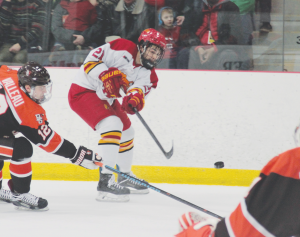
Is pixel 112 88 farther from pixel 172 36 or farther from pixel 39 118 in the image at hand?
pixel 172 36

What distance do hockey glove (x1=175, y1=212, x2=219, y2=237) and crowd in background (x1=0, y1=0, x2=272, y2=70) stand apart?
7.26ft

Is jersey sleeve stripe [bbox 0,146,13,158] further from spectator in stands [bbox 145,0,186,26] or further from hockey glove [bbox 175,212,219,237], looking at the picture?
spectator in stands [bbox 145,0,186,26]

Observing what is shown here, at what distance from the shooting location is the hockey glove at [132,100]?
8.77ft

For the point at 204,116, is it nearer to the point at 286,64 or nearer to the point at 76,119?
the point at 286,64

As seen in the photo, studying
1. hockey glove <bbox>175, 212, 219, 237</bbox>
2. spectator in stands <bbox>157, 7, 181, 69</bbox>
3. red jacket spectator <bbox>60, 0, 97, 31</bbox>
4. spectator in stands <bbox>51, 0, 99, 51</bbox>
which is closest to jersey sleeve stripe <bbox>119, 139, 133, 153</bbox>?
spectator in stands <bbox>157, 7, 181, 69</bbox>

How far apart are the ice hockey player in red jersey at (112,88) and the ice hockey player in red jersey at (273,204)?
5.23ft

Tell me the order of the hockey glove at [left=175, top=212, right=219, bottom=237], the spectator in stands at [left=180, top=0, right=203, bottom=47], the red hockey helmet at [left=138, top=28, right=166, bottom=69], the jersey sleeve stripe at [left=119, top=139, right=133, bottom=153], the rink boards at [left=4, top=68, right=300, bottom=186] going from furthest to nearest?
the spectator in stands at [left=180, top=0, right=203, bottom=47] < the rink boards at [left=4, top=68, right=300, bottom=186] < the jersey sleeve stripe at [left=119, top=139, right=133, bottom=153] < the red hockey helmet at [left=138, top=28, right=166, bottom=69] < the hockey glove at [left=175, top=212, right=219, bottom=237]

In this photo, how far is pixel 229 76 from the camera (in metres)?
3.35

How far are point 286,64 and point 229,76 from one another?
1.62ft

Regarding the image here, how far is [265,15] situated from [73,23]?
164 centimetres

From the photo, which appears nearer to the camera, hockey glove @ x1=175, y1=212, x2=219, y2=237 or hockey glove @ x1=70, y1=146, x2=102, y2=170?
hockey glove @ x1=175, y1=212, x2=219, y2=237

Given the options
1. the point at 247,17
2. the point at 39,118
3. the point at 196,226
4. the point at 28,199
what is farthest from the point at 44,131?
the point at 247,17

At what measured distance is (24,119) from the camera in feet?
7.11

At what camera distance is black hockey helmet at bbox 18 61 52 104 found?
2191 millimetres
